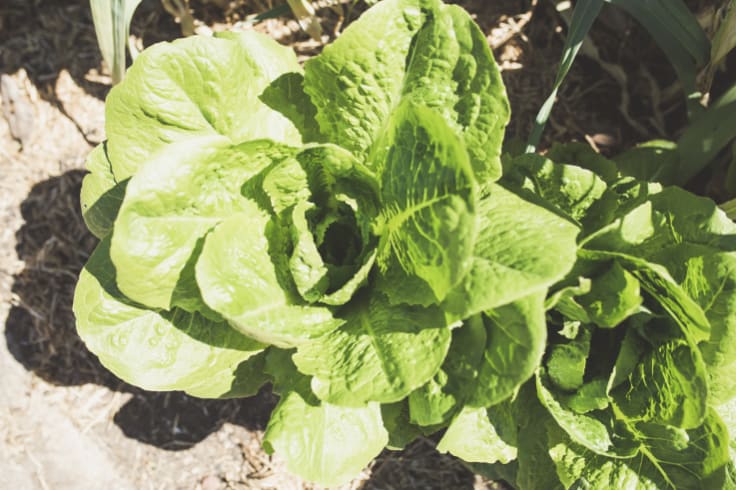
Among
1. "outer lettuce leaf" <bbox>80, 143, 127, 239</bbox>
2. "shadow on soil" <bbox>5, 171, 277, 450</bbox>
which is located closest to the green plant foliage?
"outer lettuce leaf" <bbox>80, 143, 127, 239</bbox>

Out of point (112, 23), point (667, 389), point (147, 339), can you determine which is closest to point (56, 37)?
point (112, 23)

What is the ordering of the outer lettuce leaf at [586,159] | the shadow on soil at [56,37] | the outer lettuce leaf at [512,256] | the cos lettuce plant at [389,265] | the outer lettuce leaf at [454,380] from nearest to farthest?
the outer lettuce leaf at [512,256] → the cos lettuce plant at [389,265] → the outer lettuce leaf at [454,380] → the outer lettuce leaf at [586,159] → the shadow on soil at [56,37]

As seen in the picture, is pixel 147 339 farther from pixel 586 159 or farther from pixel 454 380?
pixel 586 159

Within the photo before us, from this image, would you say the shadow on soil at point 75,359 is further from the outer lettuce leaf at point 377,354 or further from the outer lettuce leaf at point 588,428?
the outer lettuce leaf at point 377,354

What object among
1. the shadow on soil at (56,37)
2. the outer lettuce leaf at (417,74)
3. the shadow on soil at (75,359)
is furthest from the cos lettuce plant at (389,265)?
the shadow on soil at (56,37)

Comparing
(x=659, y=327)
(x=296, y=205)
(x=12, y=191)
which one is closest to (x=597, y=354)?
(x=659, y=327)

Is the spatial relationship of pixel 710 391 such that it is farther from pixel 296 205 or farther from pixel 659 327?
pixel 296 205
